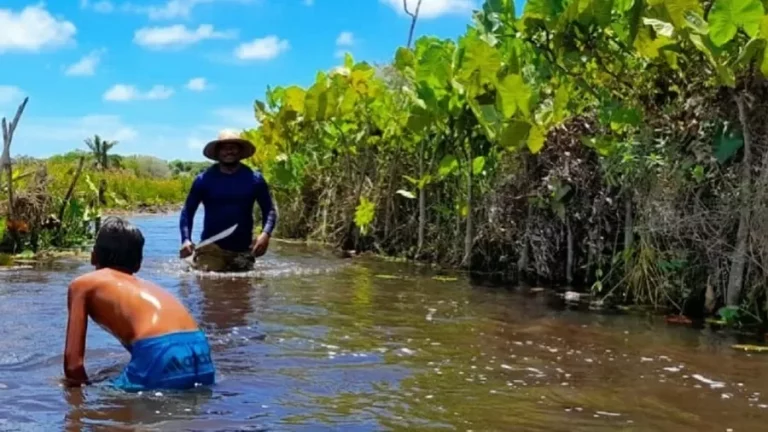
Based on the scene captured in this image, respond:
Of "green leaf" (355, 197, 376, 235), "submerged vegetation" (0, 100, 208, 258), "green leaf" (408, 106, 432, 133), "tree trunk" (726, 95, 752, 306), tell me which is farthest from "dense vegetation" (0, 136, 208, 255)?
"tree trunk" (726, 95, 752, 306)

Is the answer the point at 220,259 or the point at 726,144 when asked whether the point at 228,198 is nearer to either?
the point at 220,259

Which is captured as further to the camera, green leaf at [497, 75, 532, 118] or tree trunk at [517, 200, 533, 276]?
tree trunk at [517, 200, 533, 276]

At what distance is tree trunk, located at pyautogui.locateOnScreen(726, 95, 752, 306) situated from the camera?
6730mm

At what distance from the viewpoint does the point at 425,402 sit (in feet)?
14.6

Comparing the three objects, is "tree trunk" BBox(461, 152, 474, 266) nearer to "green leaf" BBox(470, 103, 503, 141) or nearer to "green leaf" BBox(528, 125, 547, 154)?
"green leaf" BBox(470, 103, 503, 141)

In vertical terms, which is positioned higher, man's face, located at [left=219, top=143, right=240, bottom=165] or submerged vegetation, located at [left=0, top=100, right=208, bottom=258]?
man's face, located at [left=219, top=143, right=240, bottom=165]

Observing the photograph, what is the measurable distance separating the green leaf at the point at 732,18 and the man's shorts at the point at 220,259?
219 inches

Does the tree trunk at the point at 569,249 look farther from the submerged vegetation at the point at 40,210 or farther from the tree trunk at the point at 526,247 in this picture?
the submerged vegetation at the point at 40,210

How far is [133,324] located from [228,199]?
5.34 meters

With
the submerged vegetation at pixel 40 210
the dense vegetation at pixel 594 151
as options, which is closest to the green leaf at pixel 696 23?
the dense vegetation at pixel 594 151

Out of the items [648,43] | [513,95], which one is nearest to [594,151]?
[513,95]

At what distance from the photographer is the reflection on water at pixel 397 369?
13.5 ft

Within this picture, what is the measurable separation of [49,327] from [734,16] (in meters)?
5.12

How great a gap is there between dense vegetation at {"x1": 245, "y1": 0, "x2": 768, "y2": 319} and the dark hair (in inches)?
154
